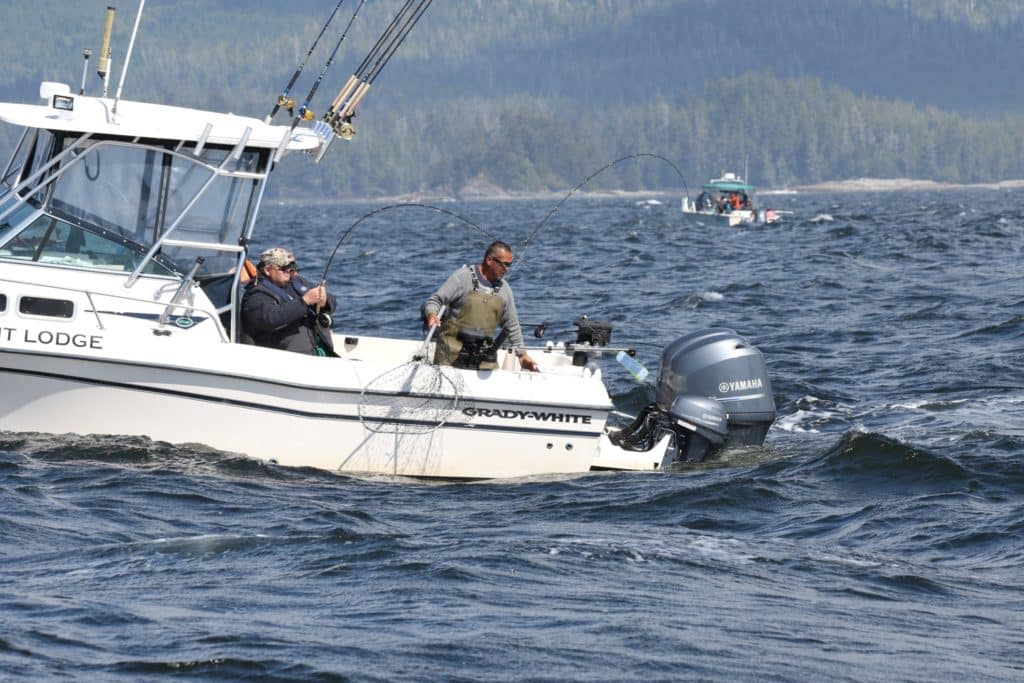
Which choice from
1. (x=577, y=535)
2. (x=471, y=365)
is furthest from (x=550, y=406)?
(x=577, y=535)

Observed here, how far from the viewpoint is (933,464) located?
11477mm

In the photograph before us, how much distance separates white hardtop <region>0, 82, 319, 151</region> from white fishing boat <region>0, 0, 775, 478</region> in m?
0.01

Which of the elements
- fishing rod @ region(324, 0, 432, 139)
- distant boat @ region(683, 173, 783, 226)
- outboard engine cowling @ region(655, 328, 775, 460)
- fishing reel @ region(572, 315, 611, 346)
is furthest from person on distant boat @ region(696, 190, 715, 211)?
fishing rod @ region(324, 0, 432, 139)

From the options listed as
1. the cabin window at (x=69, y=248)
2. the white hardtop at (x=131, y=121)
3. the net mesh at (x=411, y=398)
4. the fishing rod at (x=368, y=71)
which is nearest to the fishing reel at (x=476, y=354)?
the net mesh at (x=411, y=398)

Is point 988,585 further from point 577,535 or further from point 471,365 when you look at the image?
point 471,365

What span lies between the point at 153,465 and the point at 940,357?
10442 mm

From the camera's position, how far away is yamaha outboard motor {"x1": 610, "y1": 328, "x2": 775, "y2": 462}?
1184 cm

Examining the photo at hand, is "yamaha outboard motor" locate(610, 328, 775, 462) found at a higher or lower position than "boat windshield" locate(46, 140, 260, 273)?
lower

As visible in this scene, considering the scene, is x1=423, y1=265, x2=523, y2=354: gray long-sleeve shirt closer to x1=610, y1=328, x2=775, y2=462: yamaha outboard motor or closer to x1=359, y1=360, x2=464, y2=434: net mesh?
x1=359, y1=360, x2=464, y2=434: net mesh

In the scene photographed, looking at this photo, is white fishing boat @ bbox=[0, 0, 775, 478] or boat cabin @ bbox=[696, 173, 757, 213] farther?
boat cabin @ bbox=[696, 173, 757, 213]

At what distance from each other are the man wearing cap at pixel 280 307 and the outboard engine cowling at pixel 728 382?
2.70 meters

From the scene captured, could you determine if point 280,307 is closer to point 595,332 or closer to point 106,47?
point 106,47

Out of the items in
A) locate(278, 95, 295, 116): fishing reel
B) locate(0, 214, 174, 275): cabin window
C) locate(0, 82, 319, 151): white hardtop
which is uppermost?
locate(278, 95, 295, 116): fishing reel

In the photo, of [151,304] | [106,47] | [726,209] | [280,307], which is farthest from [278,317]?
[726,209]
